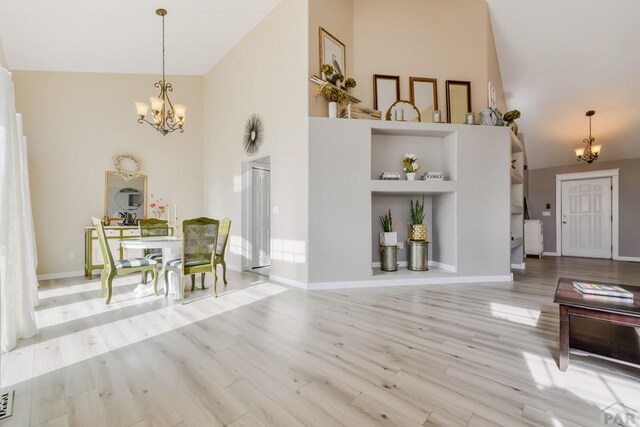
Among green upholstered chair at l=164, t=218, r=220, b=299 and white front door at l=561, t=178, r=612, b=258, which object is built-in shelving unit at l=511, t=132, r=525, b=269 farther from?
green upholstered chair at l=164, t=218, r=220, b=299

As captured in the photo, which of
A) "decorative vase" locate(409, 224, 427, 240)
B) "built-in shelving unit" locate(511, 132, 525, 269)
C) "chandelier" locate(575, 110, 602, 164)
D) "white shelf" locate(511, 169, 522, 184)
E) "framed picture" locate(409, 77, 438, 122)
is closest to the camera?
"decorative vase" locate(409, 224, 427, 240)

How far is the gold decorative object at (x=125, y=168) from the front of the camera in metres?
5.55

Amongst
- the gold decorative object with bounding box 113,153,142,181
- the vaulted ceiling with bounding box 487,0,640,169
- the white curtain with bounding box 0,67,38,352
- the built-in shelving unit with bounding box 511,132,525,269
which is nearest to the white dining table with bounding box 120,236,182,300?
the white curtain with bounding box 0,67,38,352

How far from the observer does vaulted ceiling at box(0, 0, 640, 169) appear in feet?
13.9

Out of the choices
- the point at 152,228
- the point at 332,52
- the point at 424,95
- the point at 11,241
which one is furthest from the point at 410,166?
the point at 11,241

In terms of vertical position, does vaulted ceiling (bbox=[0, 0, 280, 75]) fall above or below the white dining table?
above

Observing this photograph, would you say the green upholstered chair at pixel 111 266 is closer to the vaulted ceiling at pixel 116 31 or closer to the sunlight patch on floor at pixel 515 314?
the vaulted ceiling at pixel 116 31

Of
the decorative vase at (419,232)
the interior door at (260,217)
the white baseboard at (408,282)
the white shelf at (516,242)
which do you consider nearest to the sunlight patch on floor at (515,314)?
the white baseboard at (408,282)

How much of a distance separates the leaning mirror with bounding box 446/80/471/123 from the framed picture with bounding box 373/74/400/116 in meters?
0.86

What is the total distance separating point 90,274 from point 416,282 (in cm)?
525

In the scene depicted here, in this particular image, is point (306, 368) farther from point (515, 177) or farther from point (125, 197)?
point (515, 177)

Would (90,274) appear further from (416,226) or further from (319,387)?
(416,226)

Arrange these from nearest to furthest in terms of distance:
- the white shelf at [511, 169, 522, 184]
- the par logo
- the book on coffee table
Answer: the par logo → the book on coffee table → the white shelf at [511, 169, 522, 184]

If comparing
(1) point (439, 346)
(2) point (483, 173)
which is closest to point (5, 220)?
(1) point (439, 346)
